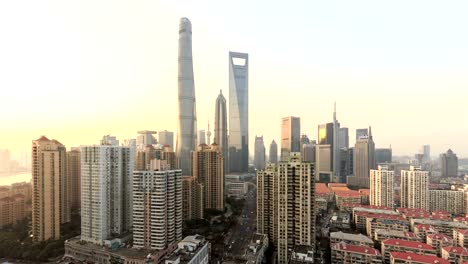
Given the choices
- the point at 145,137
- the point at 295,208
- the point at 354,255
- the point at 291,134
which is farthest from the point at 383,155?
the point at 295,208

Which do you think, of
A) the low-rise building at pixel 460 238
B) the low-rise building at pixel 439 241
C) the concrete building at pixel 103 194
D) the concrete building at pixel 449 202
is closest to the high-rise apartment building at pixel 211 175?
the concrete building at pixel 103 194

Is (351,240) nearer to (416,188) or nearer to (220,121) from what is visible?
(416,188)

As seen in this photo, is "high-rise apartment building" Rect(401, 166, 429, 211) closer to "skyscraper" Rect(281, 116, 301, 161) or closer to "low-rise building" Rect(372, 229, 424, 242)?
"low-rise building" Rect(372, 229, 424, 242)

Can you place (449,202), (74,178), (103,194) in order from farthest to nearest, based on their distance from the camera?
(449,202), (74,178), (103,194)

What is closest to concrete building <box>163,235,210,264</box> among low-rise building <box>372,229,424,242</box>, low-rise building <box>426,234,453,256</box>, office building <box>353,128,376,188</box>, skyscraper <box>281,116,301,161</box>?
low-rise building <box>372,229,424,242</box>

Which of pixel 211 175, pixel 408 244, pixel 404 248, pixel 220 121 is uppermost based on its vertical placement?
pixel 220 121

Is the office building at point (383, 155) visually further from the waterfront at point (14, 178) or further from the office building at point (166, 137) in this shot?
the waterfront at point (14, 178)

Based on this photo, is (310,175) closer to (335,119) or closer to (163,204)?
(163,204)

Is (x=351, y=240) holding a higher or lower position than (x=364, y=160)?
lower
